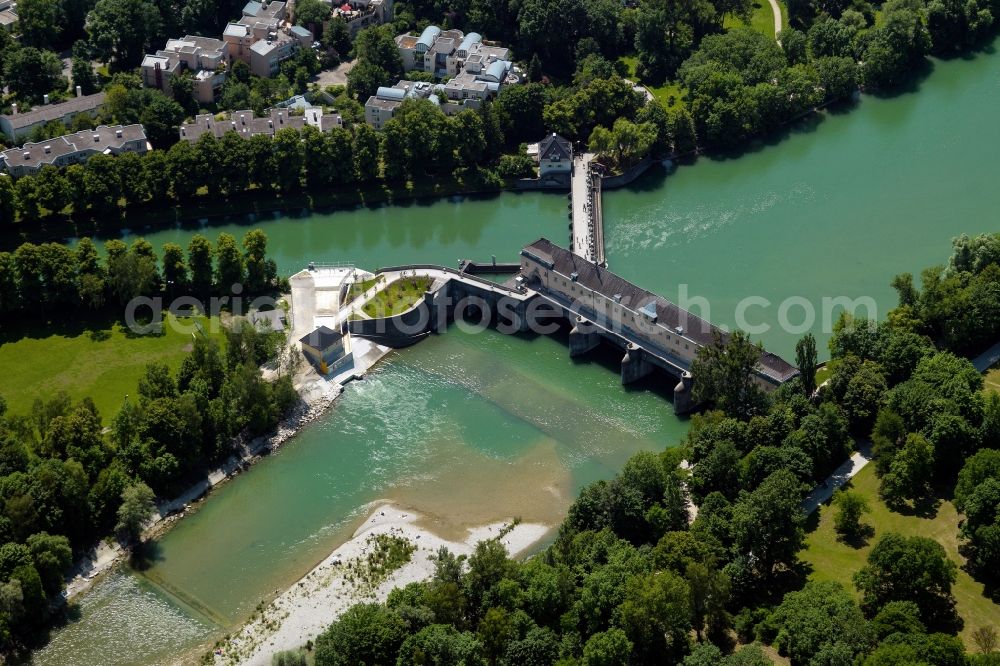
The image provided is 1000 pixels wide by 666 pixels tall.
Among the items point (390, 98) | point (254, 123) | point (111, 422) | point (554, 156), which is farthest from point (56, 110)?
point (554, 156)

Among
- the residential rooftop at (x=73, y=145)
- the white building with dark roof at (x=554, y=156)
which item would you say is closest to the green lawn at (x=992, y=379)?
the white building with dark roof at (x=554, y=156)

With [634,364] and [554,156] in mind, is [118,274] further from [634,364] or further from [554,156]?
[634,364]

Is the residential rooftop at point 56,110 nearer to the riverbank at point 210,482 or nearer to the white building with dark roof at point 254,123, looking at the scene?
the white building with dark roof at point 254,123

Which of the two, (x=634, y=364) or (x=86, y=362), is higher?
(x=86, y=362)

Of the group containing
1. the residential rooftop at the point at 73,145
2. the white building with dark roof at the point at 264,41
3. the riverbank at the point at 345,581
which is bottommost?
the riverbank at the point at 345,581

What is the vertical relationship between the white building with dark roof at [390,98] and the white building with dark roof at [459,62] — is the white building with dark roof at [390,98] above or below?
below

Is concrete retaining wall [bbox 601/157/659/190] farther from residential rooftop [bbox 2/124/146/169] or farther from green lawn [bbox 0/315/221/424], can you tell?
residential rooftop [bbox 2/124/146/169]
